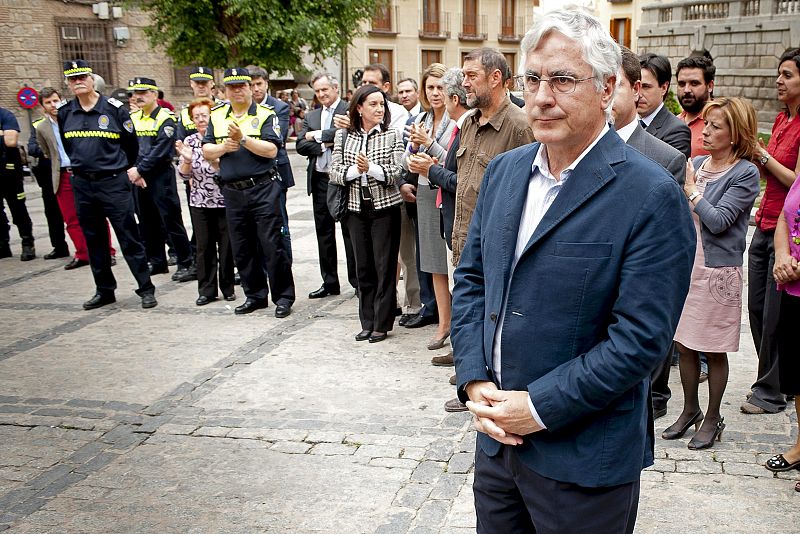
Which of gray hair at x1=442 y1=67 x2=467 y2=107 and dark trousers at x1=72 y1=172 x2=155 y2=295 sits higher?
gray hair at x1=442 y1=67 x2=467 y2=107

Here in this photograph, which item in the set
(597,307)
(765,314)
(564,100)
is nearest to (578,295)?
(597,307)

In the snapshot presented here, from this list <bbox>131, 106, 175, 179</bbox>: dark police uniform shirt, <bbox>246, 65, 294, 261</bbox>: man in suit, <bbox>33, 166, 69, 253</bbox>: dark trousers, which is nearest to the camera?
<bbox>246, 65, 294, 261</bbox>: man in suit

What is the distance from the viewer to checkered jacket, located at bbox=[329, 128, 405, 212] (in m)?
6.54

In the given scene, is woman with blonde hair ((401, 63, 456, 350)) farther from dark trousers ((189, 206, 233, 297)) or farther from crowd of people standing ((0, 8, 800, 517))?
dark trousers ((189, 206, 233, 297))

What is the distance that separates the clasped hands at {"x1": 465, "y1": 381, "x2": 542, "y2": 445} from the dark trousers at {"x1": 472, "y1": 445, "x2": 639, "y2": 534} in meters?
0.09

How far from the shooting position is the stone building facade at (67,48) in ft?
77.7

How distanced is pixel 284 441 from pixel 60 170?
646 centimetres

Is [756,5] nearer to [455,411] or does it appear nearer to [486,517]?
[455,411]

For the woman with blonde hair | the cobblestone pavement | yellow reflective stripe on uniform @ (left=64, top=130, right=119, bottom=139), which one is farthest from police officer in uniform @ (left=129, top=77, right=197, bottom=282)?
the woman with blonde hair

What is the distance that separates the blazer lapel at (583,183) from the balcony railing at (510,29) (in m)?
47.6

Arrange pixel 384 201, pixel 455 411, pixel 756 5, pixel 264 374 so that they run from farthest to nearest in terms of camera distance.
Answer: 1. pixel 756 5
2. pixel 384 201
3. pixel 264 374
4. pixel 455 411

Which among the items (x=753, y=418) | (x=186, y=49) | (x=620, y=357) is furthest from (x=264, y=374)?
(x=186, y=49)

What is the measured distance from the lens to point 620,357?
80.6 inches

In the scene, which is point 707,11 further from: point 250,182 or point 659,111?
point 659,111
